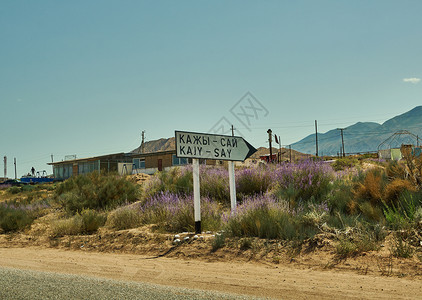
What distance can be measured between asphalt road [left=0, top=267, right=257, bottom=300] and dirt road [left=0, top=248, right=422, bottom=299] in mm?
638

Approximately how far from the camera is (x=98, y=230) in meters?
11.0

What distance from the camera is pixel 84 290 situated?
4.61 meters

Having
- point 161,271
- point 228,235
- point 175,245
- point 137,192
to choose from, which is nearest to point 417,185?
point 228,235

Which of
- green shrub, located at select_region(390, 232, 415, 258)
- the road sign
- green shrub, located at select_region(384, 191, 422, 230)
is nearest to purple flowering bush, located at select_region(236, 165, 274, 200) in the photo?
the road sign

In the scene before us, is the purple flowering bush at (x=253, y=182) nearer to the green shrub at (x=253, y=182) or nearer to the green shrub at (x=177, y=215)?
the green shrub at (x=253, y=182)

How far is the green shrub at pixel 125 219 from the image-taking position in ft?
35.5

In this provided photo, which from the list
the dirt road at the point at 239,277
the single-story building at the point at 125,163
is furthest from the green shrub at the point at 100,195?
the single-story building at the point at 125,163

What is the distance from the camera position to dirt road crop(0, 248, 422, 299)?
4.86 m

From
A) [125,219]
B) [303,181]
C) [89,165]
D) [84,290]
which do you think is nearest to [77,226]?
[125,219]

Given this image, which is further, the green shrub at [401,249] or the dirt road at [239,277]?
the green shrub at [401,249]

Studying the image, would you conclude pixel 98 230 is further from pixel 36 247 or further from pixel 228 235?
pixel 228 235

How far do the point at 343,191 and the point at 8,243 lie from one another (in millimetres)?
9761

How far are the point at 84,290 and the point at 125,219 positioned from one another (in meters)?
6.42

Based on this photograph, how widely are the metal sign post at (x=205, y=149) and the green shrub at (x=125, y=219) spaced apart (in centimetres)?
285
